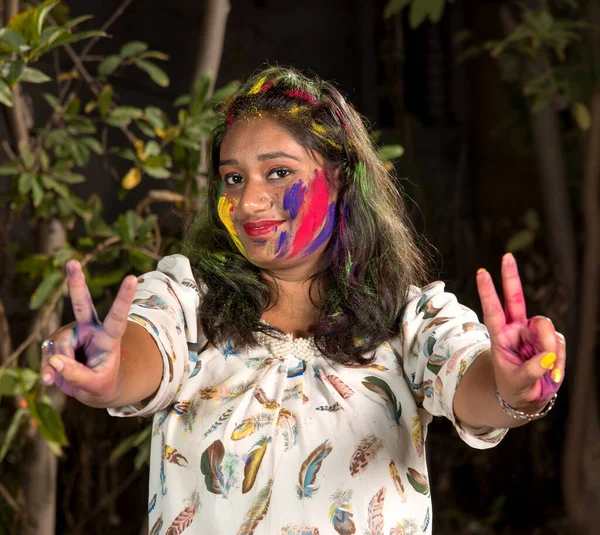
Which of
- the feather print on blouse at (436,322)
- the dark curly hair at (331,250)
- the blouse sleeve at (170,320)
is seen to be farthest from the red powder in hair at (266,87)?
the feather print on blouse at (436,322)

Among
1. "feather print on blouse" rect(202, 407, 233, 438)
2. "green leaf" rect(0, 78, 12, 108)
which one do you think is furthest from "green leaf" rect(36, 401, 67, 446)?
"feather print on blouse" rect(202, 407, 233, 438)

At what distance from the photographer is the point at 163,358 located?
42.1 inches

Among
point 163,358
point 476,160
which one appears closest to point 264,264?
point 163,358

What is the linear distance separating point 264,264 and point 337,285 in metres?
0.10

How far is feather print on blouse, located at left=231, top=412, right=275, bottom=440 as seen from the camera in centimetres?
109

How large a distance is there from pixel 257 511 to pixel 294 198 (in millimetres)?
377

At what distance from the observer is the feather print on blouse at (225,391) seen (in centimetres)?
112

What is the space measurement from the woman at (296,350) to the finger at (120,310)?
5cm

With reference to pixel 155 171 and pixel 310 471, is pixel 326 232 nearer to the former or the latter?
pixel 310 471

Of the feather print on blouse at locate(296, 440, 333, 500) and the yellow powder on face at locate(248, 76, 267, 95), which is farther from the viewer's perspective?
the yellow powder on face at locate(248, 76, 267, 95)

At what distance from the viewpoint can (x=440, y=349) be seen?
1100 millimetres

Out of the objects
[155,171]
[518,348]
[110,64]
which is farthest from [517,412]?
[110,64]

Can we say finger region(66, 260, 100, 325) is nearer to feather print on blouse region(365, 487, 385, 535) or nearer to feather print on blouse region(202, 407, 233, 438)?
feather print on blouse region(202, 407, 233, 438)

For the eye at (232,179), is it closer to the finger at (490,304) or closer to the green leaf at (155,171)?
the finger at (490,304)
